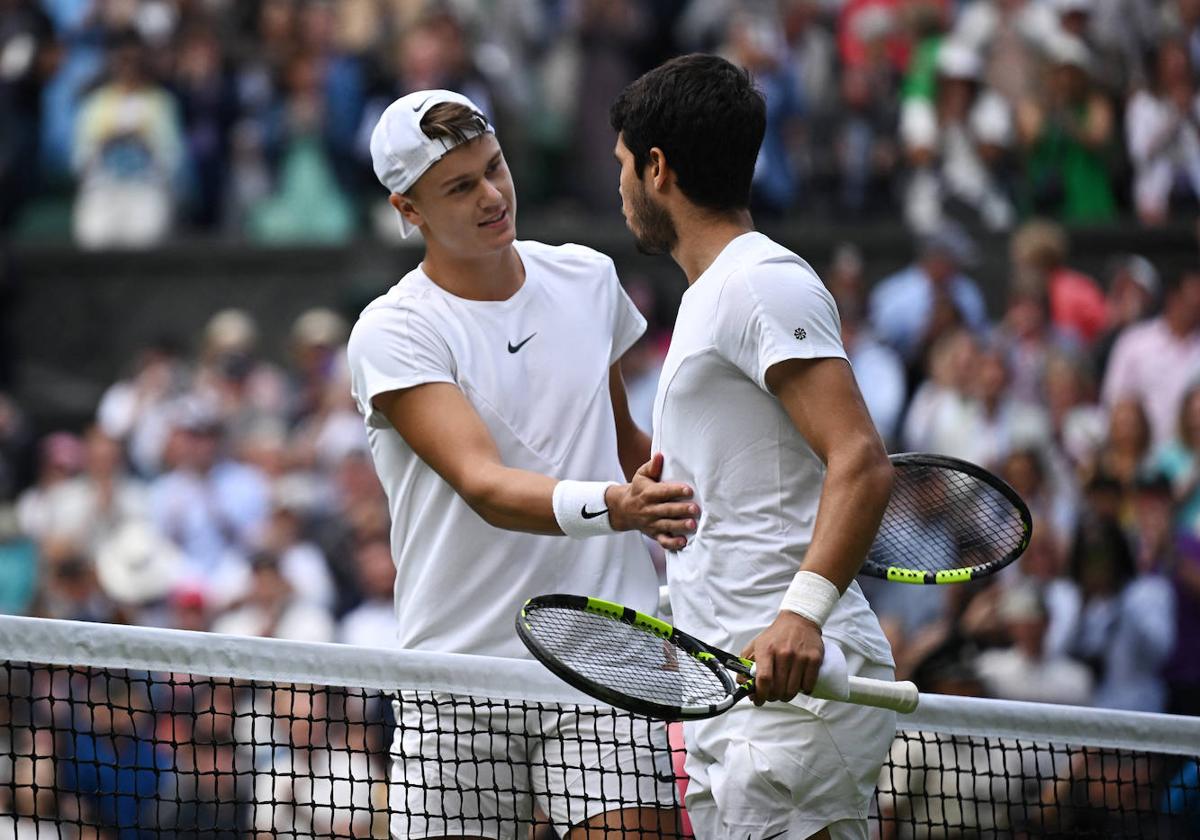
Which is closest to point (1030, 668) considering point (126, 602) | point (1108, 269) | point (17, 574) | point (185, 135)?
point (1108, 269)

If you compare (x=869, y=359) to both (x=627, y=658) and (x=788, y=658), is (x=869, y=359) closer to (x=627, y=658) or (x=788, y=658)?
(x=627, y=658)

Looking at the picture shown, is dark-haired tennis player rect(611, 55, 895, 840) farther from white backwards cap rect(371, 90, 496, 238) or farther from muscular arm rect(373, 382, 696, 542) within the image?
white backwards cap rect(371, 90, 496, 238)

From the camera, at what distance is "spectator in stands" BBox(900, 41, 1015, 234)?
11.4 metres

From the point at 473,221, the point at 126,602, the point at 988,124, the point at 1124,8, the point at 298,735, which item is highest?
the point at 1124,8

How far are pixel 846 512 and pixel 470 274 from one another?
1377 mm

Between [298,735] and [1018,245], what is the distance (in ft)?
15.5

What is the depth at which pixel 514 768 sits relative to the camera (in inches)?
178

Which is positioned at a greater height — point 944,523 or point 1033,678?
point 944,523

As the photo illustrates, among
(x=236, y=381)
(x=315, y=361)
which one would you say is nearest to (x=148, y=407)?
(x=236, y=381)

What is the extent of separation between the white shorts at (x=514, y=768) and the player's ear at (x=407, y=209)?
3.76 ft

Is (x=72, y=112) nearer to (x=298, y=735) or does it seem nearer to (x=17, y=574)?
(x=17, y=574)

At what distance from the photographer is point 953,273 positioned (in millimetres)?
10312

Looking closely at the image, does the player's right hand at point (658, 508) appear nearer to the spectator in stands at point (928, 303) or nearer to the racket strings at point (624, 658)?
the racket strings at point (624, 658)

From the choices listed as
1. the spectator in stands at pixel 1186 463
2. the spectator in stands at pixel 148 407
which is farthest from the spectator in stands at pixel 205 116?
the spectator in stands at pixel 1186 463
